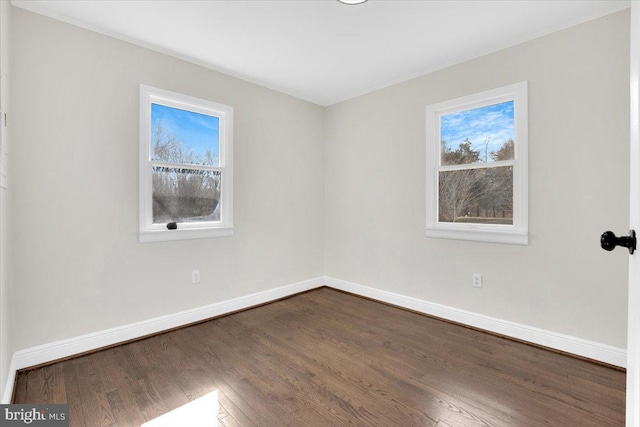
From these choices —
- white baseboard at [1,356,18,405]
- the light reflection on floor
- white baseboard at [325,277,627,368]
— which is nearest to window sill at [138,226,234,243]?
white baseboard at [1,356,18,405]

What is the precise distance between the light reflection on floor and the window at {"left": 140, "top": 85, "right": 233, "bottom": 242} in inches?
59.2

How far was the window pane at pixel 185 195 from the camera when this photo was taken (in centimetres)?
286

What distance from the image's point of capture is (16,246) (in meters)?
2.13

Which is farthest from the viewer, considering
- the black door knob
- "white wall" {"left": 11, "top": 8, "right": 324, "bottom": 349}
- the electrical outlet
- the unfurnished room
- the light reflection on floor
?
the electrical outlet

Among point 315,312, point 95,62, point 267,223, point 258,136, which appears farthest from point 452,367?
point 95,62

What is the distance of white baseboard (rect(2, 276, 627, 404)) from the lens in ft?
7.23

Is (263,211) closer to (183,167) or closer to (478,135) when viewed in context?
(183,167)

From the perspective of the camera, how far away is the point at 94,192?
2463mm

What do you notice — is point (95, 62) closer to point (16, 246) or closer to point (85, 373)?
point (16, 246)

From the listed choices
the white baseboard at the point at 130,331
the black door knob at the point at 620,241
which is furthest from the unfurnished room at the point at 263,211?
the black door knob at the point at 620,241

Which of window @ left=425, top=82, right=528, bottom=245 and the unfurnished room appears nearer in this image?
the unfurnished room

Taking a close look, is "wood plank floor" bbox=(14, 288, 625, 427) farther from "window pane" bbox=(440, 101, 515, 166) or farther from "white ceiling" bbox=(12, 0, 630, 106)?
"white ceiling" bbox=(12, 0, 630, 106)

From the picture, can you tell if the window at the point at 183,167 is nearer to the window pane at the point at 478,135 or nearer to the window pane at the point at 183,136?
the window pane at the point at 183,136

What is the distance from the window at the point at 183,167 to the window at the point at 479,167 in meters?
2.17
